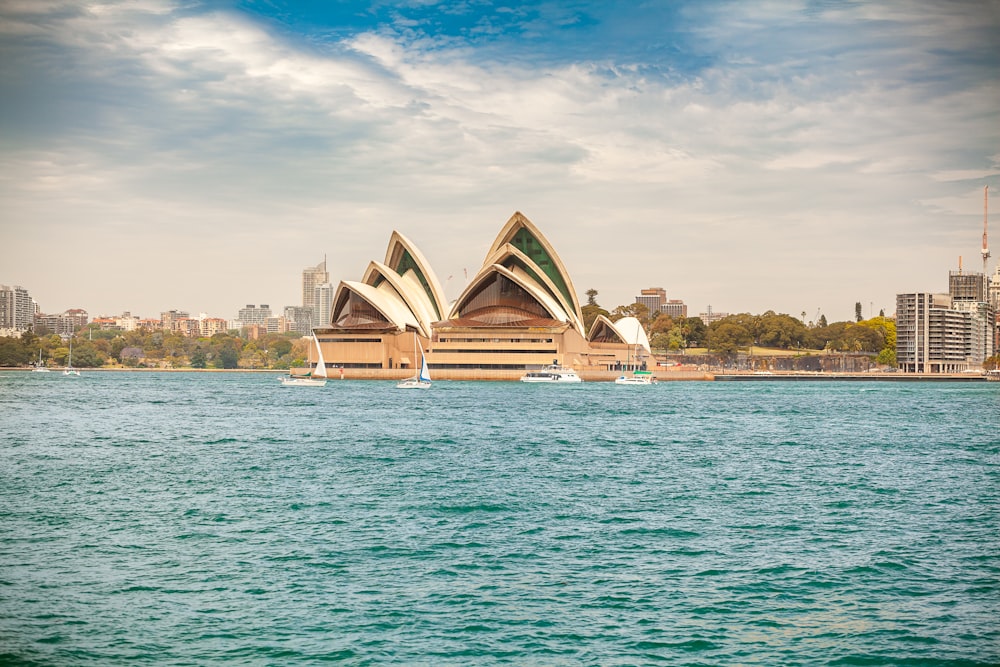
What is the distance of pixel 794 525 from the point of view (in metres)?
15.7

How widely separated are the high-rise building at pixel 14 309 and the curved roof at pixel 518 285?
293ft

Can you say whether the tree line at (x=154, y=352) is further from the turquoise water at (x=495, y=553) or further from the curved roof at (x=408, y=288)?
the turquoise water at (x=495, y=553)

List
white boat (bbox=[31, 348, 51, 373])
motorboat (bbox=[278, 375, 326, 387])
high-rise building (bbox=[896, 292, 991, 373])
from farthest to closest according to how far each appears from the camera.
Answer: high-rise building (bbox=[896, 292, 991, 373]) → white boat (bbox=[31, 348, 51, 373]) → motorboat (bbox=[278, 375, 326, 387])

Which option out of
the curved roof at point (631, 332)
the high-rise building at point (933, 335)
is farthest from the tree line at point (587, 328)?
the curved roof at point (631, 332)

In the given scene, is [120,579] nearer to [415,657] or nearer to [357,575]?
[357,575]

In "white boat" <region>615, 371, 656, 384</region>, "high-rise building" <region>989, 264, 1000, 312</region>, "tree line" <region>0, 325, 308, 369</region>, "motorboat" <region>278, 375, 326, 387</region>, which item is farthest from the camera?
"high-rise building" <region>989, 264, 1000, 312</region>

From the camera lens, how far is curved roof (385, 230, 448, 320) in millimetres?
87312

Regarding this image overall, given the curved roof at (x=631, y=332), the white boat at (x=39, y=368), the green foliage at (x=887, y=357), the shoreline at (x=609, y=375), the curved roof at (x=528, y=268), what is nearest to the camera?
the shoreline at (x=609, y=375)

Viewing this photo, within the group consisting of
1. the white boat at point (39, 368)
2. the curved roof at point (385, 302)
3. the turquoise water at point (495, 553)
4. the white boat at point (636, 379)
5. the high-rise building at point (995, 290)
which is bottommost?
the turquoise water at point (495, 553)

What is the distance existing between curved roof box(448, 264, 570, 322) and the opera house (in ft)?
0.29

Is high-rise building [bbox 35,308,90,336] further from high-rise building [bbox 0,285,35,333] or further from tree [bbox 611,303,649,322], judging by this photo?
Answer: tree [bbox 611,303,649,322]

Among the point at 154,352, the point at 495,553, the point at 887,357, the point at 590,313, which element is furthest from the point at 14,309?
the point at 495,553

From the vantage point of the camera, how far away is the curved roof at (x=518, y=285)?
85.9 m

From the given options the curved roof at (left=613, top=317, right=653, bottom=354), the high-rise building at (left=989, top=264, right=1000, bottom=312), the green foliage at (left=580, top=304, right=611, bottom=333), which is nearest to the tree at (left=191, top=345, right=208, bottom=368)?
the green foliage at (left=580, top=304, right=611, bottom=333)
